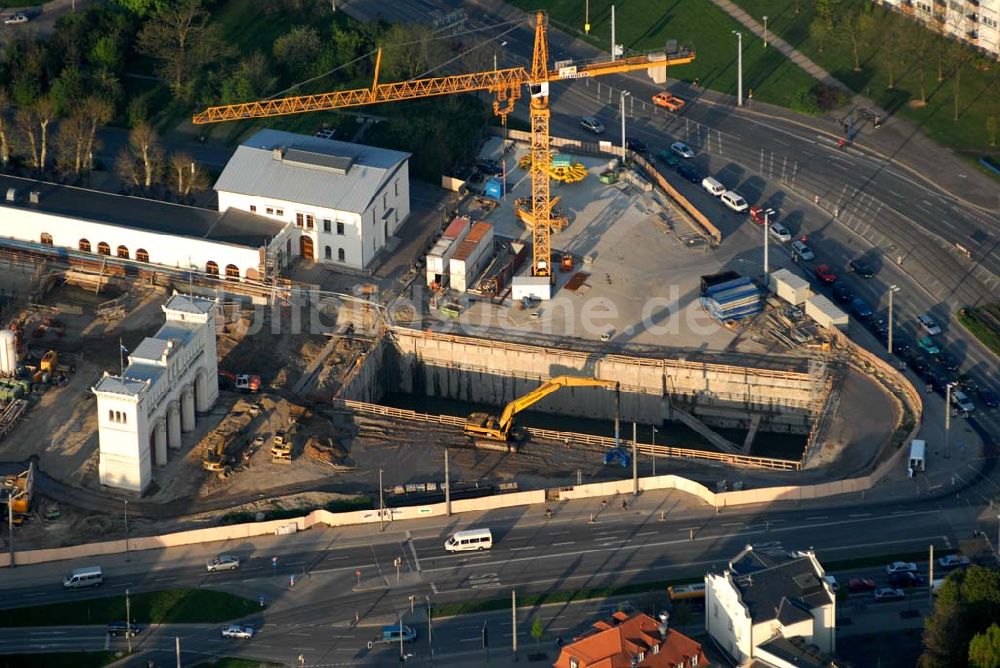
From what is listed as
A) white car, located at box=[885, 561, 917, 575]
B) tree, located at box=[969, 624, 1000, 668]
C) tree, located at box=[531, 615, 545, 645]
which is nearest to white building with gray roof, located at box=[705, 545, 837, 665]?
white car, located at box=[885, 561, 917, 575]

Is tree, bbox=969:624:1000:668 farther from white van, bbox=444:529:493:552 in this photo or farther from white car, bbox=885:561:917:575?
white van, bbox=444:529:493:552

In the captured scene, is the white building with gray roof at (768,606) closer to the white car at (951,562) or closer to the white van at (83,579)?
the white car at (951,562)

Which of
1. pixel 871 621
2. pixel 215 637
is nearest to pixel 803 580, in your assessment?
pixel 871 621

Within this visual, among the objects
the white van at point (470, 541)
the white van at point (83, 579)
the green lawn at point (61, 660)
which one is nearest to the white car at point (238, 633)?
the green lawn at point (61, 660)

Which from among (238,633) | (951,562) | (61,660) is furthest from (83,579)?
(951,562)

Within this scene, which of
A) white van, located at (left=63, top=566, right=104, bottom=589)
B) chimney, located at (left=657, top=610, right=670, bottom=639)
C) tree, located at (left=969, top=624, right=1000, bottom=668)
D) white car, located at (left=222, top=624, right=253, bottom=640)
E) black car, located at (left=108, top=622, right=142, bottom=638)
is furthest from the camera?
white van, located at (left=63, top=566, right=104, bottom=589)
